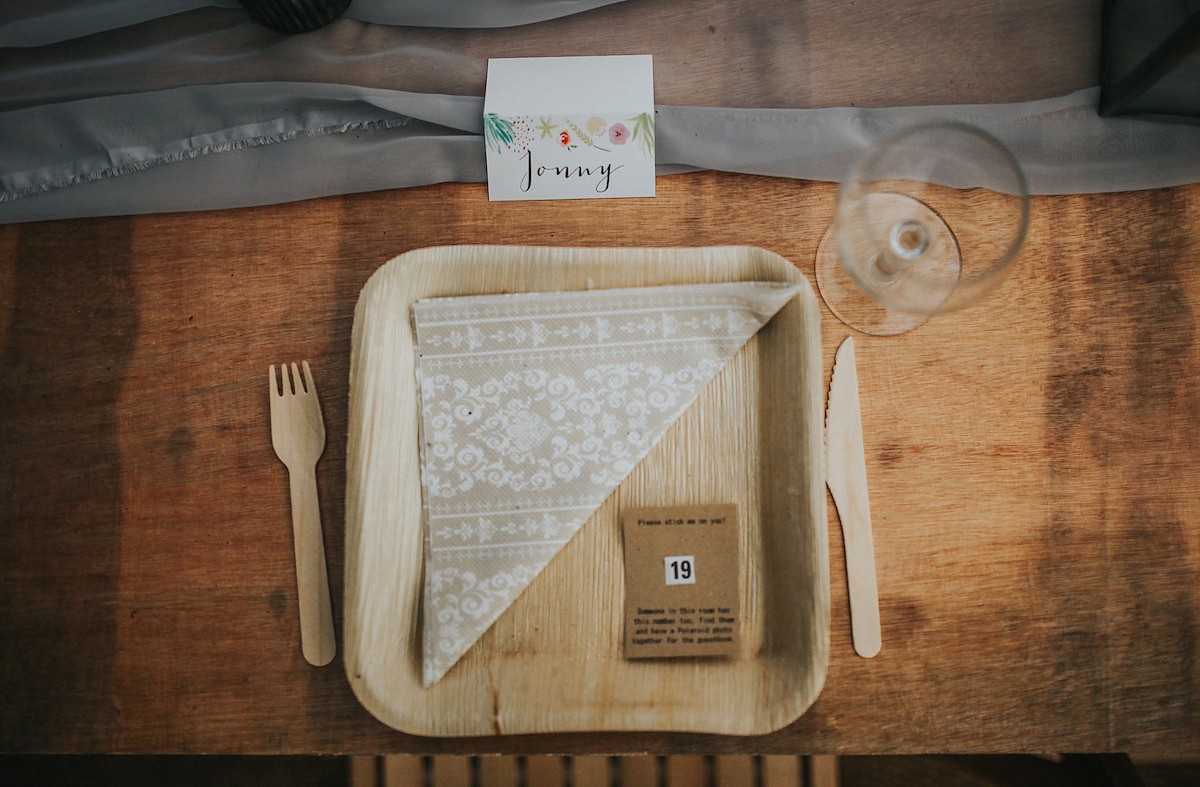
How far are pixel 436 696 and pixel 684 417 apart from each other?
321 mm

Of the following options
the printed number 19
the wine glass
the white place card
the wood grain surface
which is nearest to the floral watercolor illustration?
the white place card

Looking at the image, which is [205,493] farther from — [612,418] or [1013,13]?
[1013,13]

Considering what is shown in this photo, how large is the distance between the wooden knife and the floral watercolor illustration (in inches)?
11.8

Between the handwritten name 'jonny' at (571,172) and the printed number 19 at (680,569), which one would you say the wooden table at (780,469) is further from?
the printed number 19 at (680,569)

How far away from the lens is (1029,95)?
2.39 ft

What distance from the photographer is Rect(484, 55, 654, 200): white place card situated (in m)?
0.70

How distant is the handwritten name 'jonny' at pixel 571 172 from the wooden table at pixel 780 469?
23 mm

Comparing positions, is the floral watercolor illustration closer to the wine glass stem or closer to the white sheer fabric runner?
the white sheer fabric runner

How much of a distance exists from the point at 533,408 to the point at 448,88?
346 mm

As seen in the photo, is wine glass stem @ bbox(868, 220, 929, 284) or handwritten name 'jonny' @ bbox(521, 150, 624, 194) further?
handwritten name 'jonny' @ bbox(521, 150, 624, 194)

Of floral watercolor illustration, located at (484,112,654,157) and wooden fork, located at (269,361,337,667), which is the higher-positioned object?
floral watercolor illustration, located at (484,112,654,157)

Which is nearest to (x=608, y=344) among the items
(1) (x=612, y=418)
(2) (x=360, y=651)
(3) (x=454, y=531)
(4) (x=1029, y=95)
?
(1) (x=612, y=418)

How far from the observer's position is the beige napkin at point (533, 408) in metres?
0.62

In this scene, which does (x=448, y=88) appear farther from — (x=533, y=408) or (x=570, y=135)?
(x=533, y=408)
